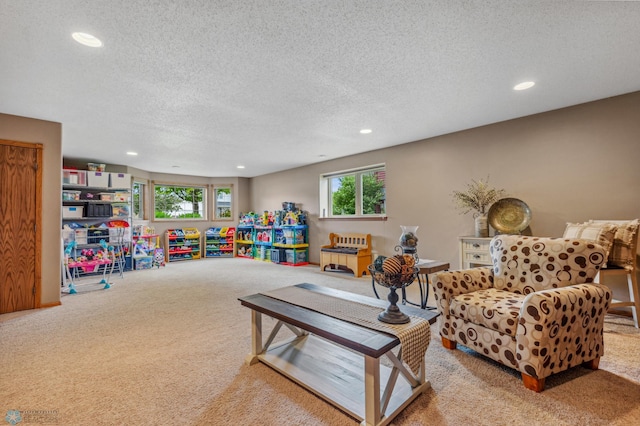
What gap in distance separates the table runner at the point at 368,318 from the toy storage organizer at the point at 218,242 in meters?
6.65

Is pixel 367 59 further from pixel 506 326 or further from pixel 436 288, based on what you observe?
pixel 506 326

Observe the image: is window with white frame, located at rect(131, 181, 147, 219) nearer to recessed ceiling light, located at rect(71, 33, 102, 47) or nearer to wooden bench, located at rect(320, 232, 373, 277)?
wooden bench, located at rect(320, 232, 373, 277)

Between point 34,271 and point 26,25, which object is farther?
point 34,271

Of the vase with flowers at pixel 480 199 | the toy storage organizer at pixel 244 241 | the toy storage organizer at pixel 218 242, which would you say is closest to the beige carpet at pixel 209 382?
the vase with flowers at pixel 480 199

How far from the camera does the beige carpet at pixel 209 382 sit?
1606 millimetres

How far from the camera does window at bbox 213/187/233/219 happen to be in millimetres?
8992

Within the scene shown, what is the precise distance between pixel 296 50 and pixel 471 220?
11.5 ft

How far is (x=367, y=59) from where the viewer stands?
234 cm

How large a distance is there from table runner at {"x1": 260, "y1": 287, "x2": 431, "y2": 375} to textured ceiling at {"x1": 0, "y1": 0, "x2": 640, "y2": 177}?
1.95 m

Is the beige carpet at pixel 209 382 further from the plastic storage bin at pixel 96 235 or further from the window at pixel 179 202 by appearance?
the window at pixel 179 202

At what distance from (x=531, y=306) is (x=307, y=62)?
7.97 feet

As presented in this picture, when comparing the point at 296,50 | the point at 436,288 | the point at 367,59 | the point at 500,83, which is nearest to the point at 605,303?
the point at 436,288

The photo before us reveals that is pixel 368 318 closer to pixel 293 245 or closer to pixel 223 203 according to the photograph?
pixel 293 245

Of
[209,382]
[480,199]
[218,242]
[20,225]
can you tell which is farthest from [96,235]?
[480,199]
